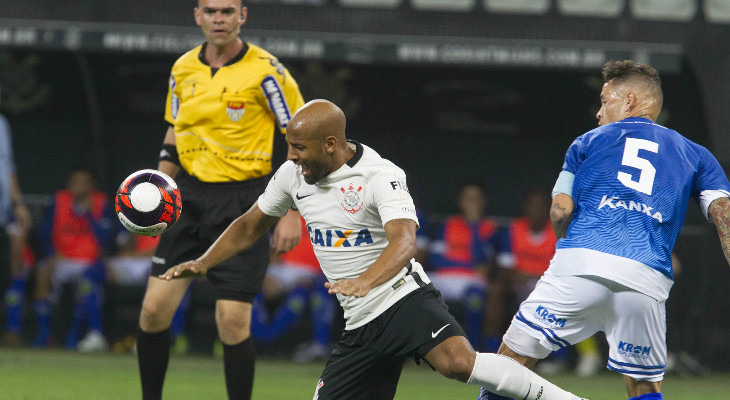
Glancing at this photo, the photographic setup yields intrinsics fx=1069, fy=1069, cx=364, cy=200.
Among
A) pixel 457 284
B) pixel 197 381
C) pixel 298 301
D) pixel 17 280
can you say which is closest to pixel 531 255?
pixel 457 284

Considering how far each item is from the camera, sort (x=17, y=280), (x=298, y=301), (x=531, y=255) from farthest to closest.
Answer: (x=17, y=280) < (x=531, y=255) < (x=298, y=301)

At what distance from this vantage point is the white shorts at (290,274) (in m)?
10.2

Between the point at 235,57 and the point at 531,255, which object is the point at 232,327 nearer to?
the point at 235,57

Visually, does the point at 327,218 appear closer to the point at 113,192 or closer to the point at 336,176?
the point at 336,176

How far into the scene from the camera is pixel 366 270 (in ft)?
14.4

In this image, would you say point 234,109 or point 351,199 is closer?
point 351,199

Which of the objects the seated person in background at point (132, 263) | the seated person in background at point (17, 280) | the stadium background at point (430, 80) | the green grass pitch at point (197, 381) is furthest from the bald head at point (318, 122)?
the seated person in background at point (17, 280)

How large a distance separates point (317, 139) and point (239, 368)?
1641 mm

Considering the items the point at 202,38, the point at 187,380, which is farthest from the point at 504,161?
the point at 187,380

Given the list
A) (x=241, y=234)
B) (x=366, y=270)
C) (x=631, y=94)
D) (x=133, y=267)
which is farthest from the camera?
(x=133, y=267)

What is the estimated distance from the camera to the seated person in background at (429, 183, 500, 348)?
A: 33.3 feet

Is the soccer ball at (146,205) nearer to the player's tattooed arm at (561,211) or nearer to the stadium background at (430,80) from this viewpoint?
the player's tattooed arm at (561,211)

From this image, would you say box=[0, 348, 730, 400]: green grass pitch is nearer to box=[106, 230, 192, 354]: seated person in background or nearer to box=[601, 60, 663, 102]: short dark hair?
box=[106, 230, 192, 354]: seated person in background

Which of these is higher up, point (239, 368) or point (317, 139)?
point (317, 139)
